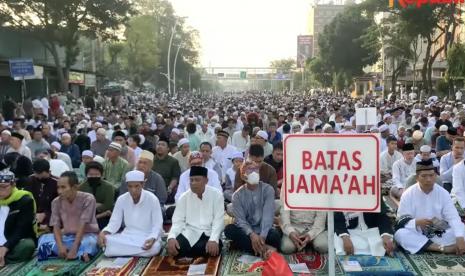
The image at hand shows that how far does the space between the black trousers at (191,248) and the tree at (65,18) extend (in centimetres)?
2185

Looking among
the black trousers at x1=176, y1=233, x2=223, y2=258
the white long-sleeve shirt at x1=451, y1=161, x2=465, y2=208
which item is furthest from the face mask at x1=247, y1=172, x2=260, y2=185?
the white long-sleeve shirt at x1=451, y1=161, x2=465, y2=208

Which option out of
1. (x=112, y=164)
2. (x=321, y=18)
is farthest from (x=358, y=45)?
(x=321, y=18)

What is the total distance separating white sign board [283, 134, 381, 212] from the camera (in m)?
3.41

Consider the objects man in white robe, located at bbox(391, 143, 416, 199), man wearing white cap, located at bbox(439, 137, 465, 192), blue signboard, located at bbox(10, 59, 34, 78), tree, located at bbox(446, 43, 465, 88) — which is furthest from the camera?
tree, located at bbox(446, 43, 465, 88)

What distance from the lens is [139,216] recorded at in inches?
242

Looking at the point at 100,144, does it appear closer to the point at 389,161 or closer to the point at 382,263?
the point at 389,161

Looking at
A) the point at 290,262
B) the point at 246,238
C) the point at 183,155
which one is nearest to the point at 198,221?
the point at 246,238

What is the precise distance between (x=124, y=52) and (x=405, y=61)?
2336 cm

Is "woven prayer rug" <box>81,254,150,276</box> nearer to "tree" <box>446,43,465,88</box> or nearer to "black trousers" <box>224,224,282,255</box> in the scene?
"black trousers" <box>224,224,282,255</box>

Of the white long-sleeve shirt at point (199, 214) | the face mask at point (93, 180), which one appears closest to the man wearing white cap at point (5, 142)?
the face mask at point (93, 180)

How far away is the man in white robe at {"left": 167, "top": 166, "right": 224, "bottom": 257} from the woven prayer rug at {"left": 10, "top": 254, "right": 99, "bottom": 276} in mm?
948

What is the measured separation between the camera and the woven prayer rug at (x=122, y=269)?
561cm

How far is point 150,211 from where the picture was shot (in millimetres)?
6160

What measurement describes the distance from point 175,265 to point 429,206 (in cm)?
278
